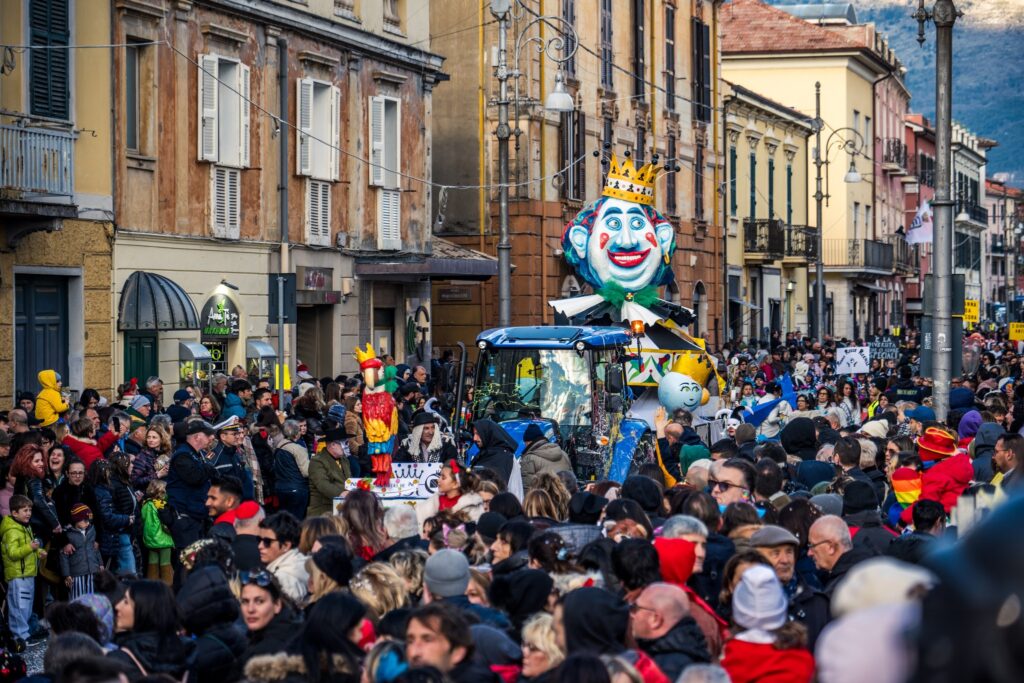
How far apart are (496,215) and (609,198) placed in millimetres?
9458

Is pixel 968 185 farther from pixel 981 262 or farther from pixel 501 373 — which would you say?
pixel 501 373

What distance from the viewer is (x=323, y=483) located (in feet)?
46.7

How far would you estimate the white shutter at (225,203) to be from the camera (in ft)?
84.4

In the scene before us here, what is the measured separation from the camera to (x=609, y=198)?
93.5ft

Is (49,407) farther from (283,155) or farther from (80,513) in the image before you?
(283,155)

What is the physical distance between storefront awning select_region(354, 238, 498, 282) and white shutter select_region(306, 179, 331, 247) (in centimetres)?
135

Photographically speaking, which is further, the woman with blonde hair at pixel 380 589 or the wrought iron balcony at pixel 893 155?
the wrought iron balcony at pixel 893 155

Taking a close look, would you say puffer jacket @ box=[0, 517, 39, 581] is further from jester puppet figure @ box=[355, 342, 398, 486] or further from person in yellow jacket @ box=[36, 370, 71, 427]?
person in yellow jacket @ box=[36, 370, 71, 427]

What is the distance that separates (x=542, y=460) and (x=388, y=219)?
54.4ft

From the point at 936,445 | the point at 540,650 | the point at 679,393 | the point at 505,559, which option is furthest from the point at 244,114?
the point at 540,650

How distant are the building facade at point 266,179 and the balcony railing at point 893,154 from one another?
46970 millimetres

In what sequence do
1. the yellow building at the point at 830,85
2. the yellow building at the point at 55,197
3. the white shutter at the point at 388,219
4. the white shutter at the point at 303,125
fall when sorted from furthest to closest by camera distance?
the yellow building at the point at 830,85, the white shutter at the point at 388,219, the white shutter at the point at 303,125, the yellow building at the point at 55,197

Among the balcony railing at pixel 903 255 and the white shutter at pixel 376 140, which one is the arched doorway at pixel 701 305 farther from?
the balcony railing at pixel 903 255

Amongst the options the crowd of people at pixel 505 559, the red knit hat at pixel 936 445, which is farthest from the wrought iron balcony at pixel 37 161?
the red knit hat at pixel 936 445
